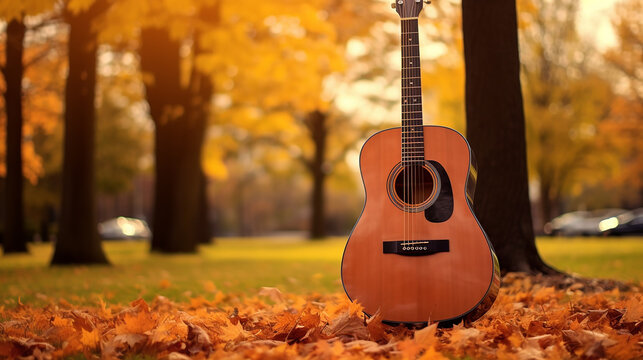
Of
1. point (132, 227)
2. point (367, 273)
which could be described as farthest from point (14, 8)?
point (132, 227)

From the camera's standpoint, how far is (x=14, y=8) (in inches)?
277

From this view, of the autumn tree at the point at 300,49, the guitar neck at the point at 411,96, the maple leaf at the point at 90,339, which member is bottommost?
the maple leaf at the point at 90,339

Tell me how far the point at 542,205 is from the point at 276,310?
25.2 meters

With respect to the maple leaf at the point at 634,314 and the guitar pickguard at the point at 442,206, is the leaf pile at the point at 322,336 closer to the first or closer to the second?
the maple leaf at the point at 634,314

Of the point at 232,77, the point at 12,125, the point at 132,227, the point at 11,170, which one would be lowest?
the point at 132,227

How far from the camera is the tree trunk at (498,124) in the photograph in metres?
6.46

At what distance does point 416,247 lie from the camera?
3.71 metres

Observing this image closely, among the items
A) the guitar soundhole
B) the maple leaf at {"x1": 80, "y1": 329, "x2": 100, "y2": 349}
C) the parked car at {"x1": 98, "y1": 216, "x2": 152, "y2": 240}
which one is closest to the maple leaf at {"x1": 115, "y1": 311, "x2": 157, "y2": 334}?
the maple leaf at {"x1": 80, "y1": 329, "x2": 100, "y2": 349}

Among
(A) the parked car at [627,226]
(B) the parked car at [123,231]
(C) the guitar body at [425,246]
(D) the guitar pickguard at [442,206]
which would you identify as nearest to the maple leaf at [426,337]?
(C) the guitar body at [425,246]

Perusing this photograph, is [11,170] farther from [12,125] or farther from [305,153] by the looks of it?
[305,153]

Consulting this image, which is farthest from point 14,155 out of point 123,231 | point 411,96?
point 123,231

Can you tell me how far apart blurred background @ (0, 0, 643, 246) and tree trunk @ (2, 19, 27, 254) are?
71 mm

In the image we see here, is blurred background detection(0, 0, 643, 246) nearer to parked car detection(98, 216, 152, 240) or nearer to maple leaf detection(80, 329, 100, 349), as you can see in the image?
parked car detection(98, 216, 152, 240)

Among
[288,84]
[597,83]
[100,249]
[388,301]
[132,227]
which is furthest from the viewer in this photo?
[132,227]
